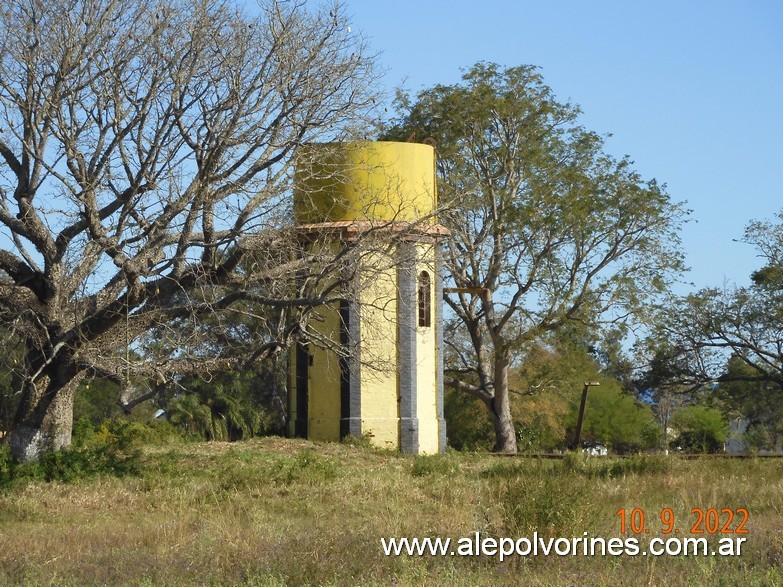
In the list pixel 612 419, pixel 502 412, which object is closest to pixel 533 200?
pixel 502 412

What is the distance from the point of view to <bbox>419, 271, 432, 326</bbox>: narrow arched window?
27812 millimetres

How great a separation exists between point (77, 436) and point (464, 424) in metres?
25.9

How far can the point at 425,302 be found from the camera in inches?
1102

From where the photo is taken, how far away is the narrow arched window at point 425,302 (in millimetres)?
27812

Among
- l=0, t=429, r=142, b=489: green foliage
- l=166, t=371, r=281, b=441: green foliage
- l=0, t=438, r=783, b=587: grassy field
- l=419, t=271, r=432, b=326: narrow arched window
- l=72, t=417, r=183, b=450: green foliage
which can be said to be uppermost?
l=419, t=271, r=432, b=326: narrow arched window


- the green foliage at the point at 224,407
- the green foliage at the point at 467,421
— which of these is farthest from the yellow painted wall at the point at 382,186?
the green foliage at the point at 467,421

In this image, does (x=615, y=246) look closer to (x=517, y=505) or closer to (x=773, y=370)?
(x=773, y=370)

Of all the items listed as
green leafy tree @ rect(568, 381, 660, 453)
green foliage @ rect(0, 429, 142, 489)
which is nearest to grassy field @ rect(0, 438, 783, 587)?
green foliage @ rect(0, 429, 142, 489)

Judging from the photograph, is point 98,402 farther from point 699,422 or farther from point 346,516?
point 699,422

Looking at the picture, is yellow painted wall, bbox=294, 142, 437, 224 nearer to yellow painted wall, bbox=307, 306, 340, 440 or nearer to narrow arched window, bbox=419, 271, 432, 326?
narrow arched window, bbox=419, 271, 432, 326

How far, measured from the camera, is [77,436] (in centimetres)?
2172

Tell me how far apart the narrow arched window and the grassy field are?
5270 mm

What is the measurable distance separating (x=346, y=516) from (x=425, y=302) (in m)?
13.3

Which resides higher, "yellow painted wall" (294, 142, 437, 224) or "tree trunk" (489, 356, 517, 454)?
"yellow painted wall" (294, 142, 437, 224)
